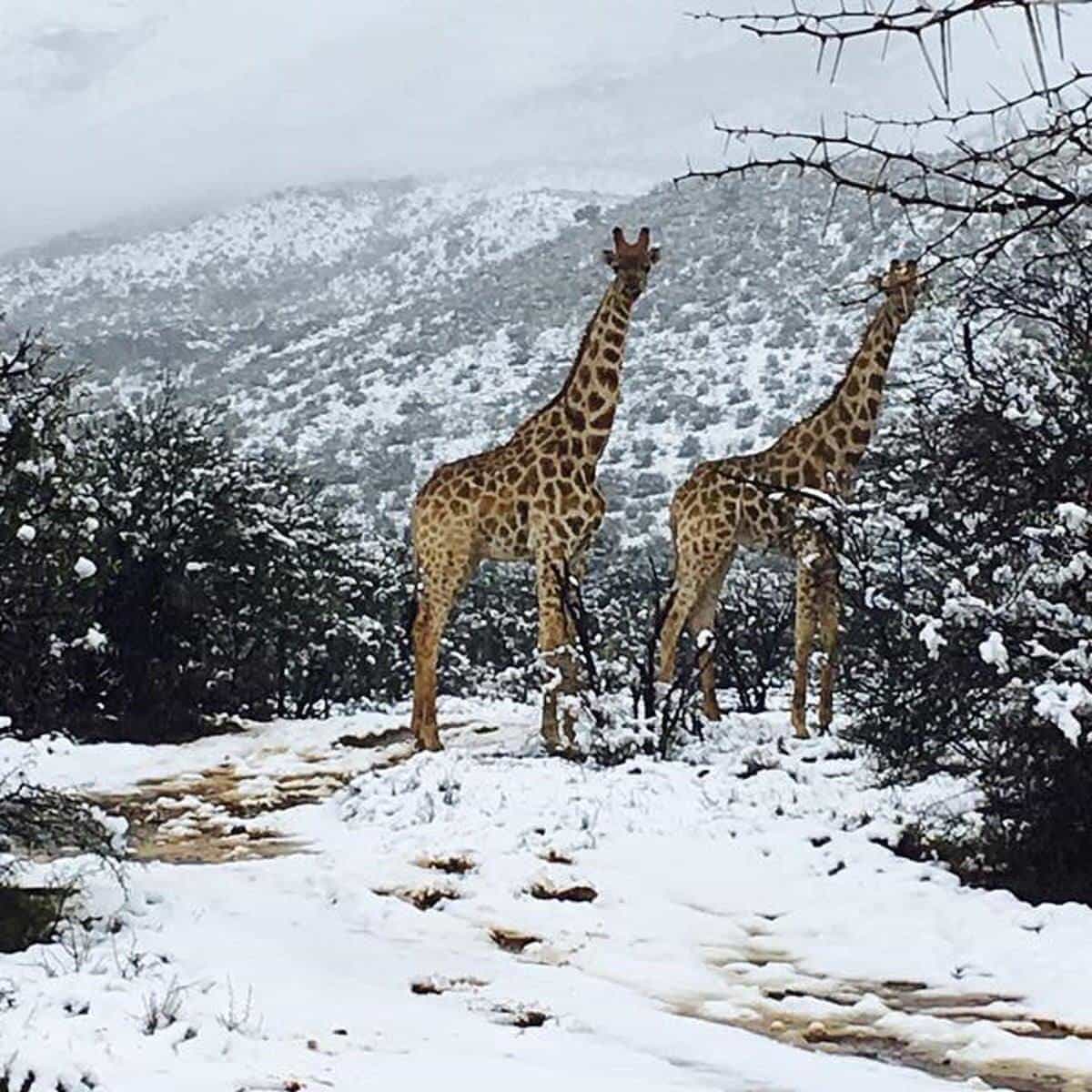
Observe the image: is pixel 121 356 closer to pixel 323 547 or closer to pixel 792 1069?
pixel 323 547

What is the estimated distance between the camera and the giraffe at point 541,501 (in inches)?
450

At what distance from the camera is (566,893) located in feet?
23.9

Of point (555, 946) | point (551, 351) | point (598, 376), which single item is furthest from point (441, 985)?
point (551, 351)

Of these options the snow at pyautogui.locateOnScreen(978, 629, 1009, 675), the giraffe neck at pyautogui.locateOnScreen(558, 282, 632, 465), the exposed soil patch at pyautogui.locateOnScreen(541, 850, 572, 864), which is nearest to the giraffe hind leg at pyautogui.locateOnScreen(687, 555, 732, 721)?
the giraffe neck at pyautogui.locateOnScreen(558, 282, 632, 465)

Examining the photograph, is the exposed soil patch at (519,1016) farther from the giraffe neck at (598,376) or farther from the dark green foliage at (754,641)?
the dark green foliage at (754,641)

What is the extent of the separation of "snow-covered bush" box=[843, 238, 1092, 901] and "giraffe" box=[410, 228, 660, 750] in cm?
304

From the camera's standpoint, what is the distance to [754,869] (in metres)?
7.76

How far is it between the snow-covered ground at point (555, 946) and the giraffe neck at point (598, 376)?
9.14 ft

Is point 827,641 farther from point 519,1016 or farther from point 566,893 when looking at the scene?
point 519,1016

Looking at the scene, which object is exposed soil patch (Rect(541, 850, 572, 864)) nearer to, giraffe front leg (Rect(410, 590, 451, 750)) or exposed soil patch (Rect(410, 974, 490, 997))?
exposed soil patch (Rect(410, 974, 490, 997))

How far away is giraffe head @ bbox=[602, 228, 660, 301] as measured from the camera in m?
11.7

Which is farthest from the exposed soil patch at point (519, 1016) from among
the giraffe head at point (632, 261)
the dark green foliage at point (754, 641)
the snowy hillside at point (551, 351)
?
the snowy hillside at point (551, 351)

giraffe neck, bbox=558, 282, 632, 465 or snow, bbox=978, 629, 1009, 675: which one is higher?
giraffe neck, bbox=558, 282, 632, 465

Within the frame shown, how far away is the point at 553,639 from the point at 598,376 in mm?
2163
